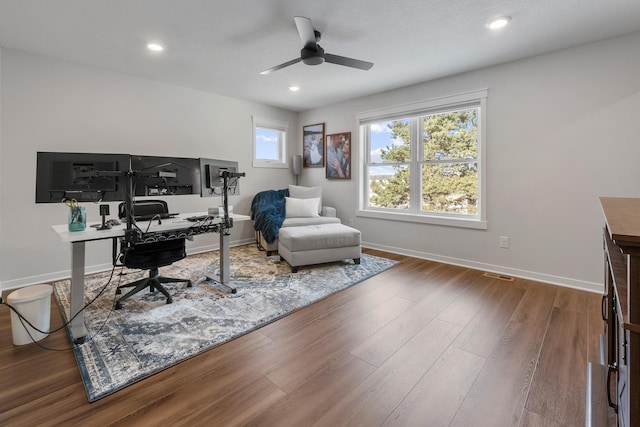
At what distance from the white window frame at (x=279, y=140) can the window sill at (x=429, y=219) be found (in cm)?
181

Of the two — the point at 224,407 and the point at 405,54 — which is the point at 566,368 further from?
the point at 405,54

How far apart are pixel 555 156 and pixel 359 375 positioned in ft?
9.88

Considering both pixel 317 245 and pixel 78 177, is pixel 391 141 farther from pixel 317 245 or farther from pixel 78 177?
pixel 78 177

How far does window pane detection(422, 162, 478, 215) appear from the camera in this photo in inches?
146

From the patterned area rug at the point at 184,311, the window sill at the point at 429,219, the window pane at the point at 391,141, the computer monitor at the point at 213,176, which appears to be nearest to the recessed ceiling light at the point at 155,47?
the computer monitor at the point at 213,176

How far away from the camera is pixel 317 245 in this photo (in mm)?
3523

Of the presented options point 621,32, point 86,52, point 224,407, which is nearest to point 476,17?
point 621,32

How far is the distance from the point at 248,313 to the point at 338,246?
5.08ft

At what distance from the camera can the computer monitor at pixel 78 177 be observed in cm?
175

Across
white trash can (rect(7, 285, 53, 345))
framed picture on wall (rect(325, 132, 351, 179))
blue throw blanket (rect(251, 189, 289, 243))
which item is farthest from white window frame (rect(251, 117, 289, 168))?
white trash can (rect(7, 285, 53, 345))

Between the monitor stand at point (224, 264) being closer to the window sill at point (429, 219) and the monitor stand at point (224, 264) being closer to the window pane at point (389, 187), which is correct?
the window sill at point (429, 219)

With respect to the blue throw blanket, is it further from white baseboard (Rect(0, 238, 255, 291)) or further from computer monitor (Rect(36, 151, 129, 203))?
computer monitor (Rect(36, 151, 129, 203))

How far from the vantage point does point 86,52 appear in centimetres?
298

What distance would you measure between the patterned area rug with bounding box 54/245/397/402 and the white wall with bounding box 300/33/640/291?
58.4 inches
